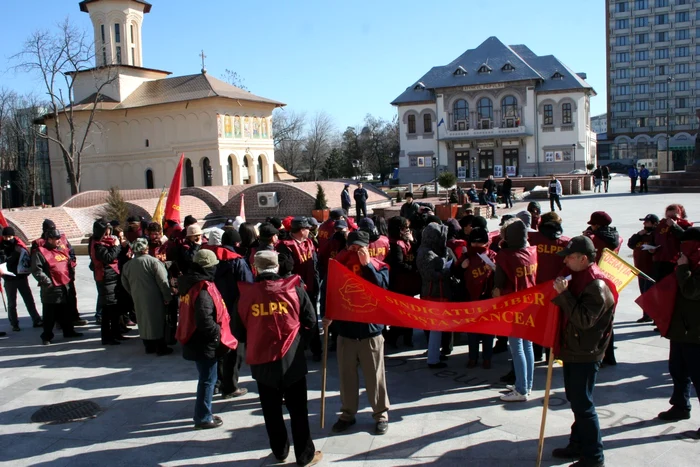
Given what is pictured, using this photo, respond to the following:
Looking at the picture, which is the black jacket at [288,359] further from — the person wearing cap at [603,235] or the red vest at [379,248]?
the person wearing cap at [603,235]

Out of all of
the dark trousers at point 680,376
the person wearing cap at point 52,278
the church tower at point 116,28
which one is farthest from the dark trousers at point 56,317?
the church tower at point 116,28

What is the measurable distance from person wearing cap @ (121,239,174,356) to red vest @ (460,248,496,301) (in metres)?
3.87

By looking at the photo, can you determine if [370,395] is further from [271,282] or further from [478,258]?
[478,258]

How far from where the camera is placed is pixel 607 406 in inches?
224

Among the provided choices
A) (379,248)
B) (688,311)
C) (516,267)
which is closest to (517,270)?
(516,267)

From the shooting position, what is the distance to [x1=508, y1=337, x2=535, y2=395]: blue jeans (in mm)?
5898

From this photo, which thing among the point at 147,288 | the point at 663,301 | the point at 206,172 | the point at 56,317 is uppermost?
the point at 206,172

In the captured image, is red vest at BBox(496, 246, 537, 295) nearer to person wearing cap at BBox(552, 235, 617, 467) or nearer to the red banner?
the red banner

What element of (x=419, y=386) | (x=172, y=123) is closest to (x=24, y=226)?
(x=419, y=386)

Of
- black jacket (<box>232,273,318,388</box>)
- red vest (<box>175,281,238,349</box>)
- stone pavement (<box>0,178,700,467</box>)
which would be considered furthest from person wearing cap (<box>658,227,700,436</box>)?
red vest (<box>175,281,238,349</box>)

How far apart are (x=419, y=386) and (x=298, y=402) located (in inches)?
79.4

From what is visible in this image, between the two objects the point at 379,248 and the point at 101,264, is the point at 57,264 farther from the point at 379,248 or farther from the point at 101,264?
the point at 379,248

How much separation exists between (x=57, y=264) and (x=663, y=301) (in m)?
7.83

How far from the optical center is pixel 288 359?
189 inches
